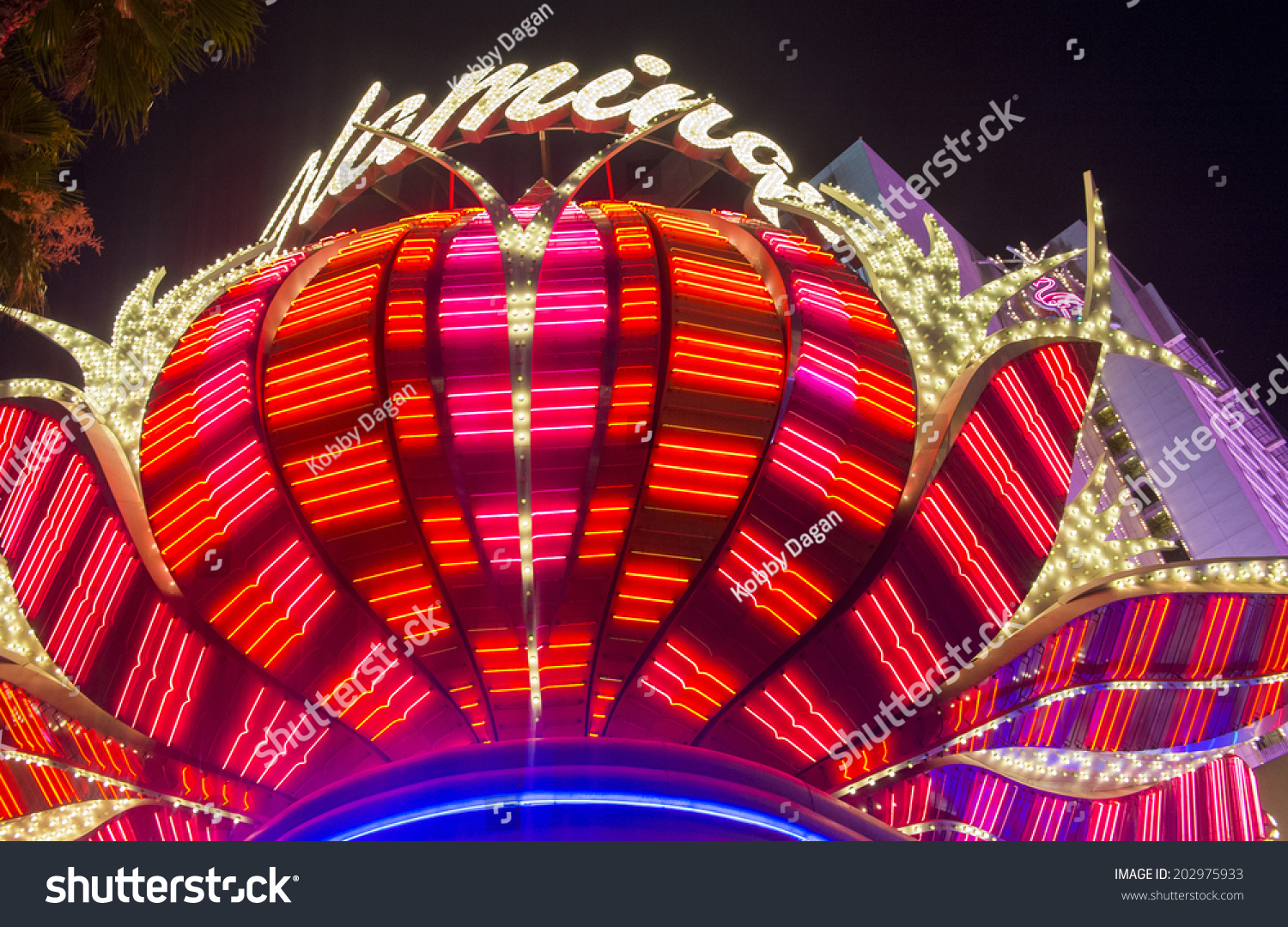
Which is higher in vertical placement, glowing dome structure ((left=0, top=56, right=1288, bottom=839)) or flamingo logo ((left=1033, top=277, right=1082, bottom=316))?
flamingo logo ((left=1033, top=277, right=1082, bottom=316))

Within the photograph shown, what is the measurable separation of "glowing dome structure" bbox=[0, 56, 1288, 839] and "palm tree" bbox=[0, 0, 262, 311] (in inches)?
114

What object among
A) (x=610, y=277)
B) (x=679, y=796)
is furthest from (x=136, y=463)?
(x=679, y=796)

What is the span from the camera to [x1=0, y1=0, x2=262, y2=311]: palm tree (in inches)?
318

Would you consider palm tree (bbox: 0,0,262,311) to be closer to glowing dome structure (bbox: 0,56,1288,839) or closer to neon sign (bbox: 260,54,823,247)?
glowing dome structure (bbox: 0,56,1288,839)

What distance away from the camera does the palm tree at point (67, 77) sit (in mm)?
8070

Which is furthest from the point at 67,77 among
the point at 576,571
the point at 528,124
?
the point at 528,124

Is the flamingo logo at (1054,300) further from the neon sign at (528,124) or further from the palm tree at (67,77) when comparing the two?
the palm tree at (67,77)

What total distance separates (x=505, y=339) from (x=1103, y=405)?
128ft

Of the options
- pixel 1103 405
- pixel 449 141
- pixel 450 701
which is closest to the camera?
pixel 450 701

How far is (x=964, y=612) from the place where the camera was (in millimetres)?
10977

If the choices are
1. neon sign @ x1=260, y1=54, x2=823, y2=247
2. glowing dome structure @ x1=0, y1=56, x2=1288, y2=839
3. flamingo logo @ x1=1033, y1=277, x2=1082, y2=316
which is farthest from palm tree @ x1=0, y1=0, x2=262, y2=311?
flamingo logo @ x1=1033, y1=277, x2=1082, y2=316

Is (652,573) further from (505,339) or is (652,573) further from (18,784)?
(18,784)

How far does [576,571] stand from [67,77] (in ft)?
21.1

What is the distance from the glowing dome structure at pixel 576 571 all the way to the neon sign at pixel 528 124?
3894 mm
